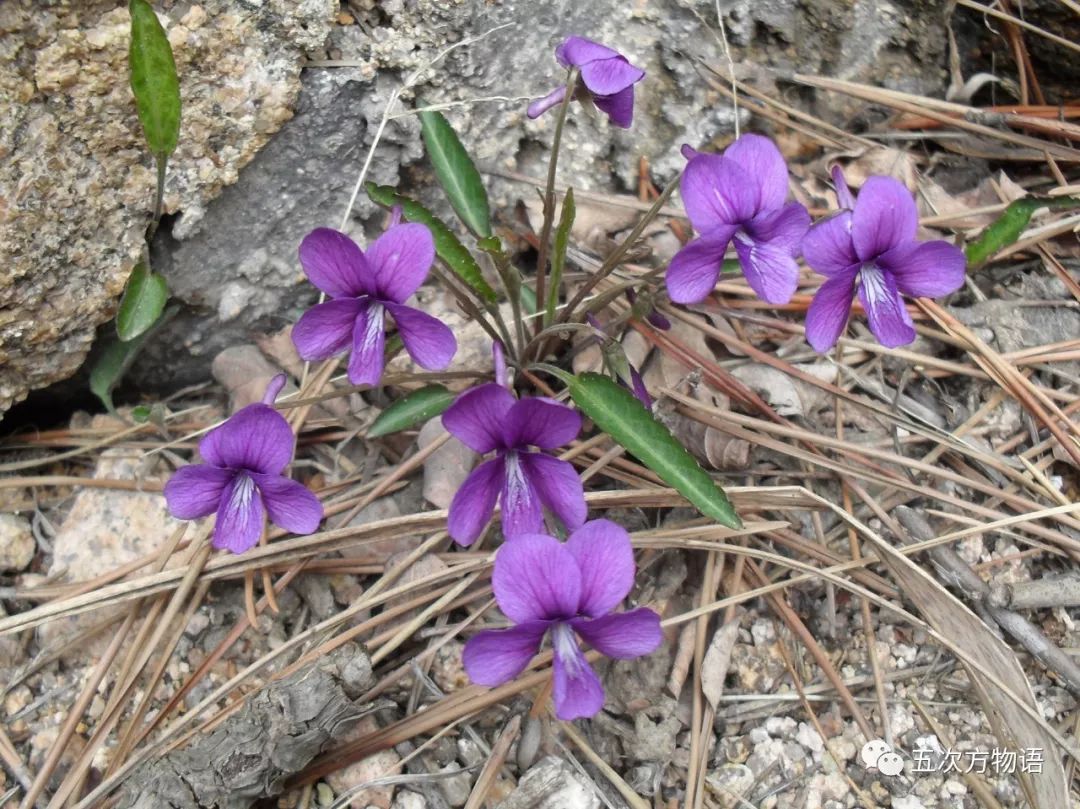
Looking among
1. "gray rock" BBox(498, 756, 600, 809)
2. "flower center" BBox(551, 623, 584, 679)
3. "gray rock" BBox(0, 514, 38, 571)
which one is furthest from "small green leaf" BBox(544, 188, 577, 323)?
"gray rock" BBox(0, 514, 38, 571)

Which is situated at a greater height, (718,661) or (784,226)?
(784,226)

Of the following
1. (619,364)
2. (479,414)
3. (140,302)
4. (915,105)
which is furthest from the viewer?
(915,105)

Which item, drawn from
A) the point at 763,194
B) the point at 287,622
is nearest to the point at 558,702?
the point at 287,622

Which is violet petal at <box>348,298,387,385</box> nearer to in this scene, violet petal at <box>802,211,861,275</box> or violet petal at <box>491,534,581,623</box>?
violet petal at <box>491,534,581,623</box>

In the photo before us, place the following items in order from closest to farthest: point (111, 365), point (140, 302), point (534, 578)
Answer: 1. point (534, 578)
2. point (140, 302)
3. point (111, 365)

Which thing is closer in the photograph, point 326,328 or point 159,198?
point 326,328

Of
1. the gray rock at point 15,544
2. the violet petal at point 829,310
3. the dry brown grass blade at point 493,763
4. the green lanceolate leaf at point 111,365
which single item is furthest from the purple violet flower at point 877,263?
the gray rock at point 15,544

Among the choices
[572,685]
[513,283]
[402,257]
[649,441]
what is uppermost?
[402,257]

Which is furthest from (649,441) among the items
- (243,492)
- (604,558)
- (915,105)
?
(915,105)

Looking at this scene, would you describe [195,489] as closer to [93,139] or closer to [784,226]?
[93,139]
